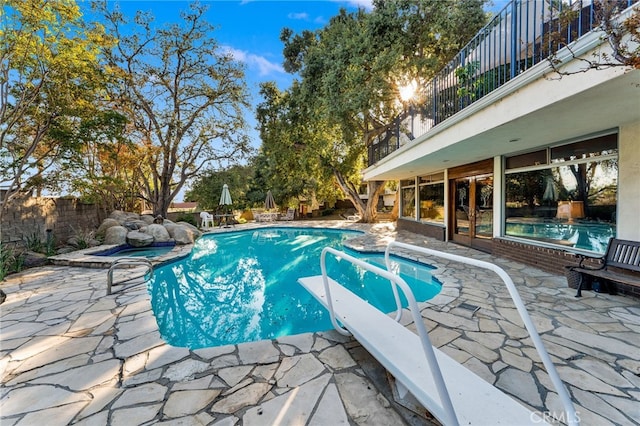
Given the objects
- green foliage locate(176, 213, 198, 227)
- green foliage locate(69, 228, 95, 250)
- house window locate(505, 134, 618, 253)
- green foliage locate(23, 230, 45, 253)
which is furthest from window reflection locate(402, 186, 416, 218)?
green foliage locate(23, 230, 45, 253)

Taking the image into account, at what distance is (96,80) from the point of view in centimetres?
764

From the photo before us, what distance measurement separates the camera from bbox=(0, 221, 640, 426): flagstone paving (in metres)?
2.02

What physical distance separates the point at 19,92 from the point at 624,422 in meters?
11.3

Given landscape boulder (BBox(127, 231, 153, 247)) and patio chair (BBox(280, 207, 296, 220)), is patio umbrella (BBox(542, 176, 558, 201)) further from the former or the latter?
patio chair (BBox(280, 207, 296, 220))

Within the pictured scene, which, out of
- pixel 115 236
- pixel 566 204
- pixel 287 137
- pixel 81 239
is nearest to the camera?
pixel 566 204

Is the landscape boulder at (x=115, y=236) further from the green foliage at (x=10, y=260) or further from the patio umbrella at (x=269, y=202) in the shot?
the patio umbrella at (x=269, y=202)

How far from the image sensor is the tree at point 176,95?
1224 cm

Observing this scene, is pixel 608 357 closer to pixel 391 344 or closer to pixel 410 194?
pixel 391 344

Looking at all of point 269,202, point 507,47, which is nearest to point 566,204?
point 507,47

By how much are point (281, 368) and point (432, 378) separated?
1.41 meters

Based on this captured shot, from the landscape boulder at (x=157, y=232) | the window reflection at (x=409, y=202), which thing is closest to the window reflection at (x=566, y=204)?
the window reflection at (x=409, y=202)

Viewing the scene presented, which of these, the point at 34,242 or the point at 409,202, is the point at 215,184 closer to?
the point at 34,242

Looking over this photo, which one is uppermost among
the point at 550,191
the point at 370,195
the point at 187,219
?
the point at 370,195

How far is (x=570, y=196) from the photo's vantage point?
5492 millimetres
